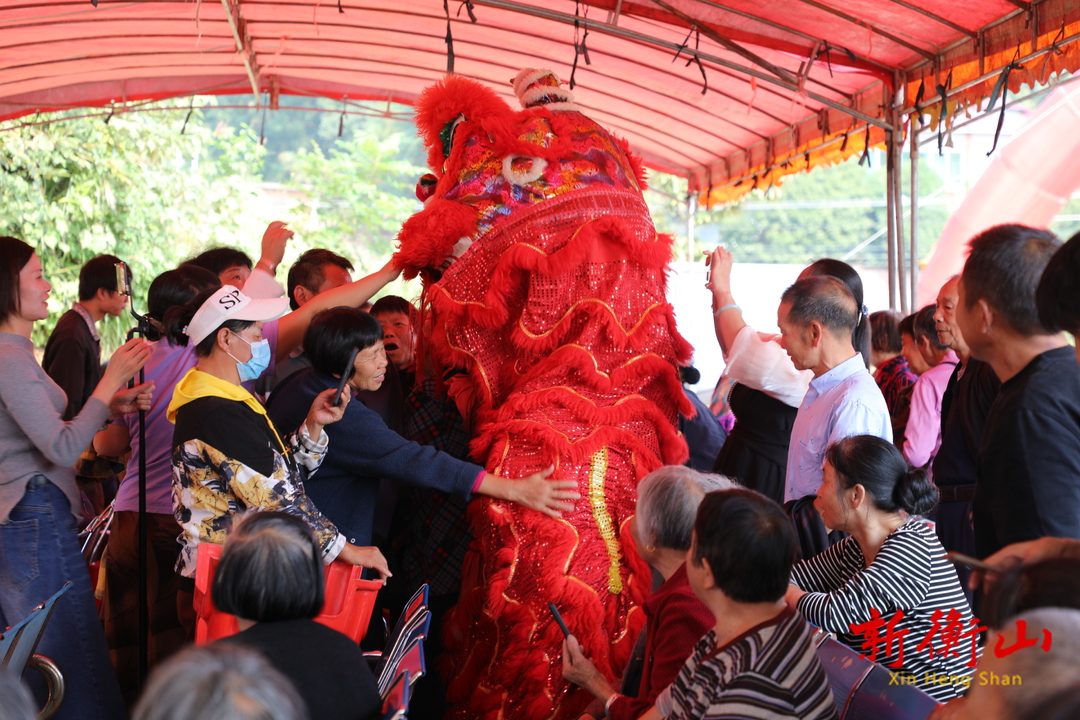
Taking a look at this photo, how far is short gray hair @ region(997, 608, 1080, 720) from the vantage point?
3.44 ft

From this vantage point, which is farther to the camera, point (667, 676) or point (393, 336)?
point (393, 336)

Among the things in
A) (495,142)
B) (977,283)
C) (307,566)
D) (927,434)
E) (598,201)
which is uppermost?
(495,142)

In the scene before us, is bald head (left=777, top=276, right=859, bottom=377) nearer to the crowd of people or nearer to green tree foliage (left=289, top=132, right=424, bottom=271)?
the crowd of people

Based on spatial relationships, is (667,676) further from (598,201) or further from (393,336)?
(393,336)

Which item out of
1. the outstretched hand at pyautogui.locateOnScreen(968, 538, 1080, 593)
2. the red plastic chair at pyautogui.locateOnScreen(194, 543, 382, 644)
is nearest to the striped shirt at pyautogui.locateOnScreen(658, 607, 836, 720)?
the outstretched hand at pyautogui.locateOnScreen(968, 538, 1080, 593)

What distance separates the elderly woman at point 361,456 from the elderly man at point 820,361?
0.71m

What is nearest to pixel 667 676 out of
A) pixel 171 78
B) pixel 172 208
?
pixel 171 78

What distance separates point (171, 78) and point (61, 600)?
15.8 feet

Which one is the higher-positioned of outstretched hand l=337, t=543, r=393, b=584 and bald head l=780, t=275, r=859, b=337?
bald head l=780, t=275, r=859, b=337

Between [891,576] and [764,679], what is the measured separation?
65 centimetres

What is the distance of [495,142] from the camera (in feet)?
8.92

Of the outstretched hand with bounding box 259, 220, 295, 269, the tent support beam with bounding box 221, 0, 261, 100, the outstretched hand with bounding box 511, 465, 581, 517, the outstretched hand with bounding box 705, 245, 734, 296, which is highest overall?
the tent support beam with bounding box 221, 0, 261, 100

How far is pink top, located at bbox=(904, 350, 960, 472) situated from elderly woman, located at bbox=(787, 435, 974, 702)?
163 centimetres

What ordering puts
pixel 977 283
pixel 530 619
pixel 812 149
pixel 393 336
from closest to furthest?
pixel 977 283
pixel 530 619
pixel 393 336
pixel 812 149
